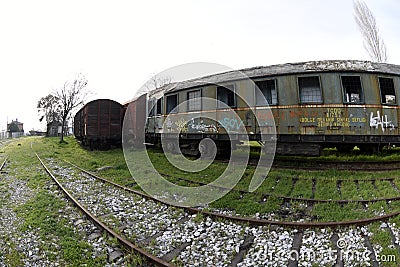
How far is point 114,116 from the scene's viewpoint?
18219 mm

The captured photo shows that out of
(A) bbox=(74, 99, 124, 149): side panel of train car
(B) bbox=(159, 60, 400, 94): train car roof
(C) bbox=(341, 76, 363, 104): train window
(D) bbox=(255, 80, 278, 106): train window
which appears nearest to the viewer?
(B) bbox=(159, 60, 400, 94): train car roof

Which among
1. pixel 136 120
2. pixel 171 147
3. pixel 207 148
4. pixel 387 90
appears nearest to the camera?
pixel 387 90

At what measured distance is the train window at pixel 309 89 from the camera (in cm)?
908

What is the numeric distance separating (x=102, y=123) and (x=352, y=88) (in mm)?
14229

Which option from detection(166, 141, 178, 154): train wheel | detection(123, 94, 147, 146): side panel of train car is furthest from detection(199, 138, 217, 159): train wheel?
detection(123, 94, 147, 146): side panel of train car

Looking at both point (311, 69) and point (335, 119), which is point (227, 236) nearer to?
point (335, 119)

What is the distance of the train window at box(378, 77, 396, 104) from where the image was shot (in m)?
8.79

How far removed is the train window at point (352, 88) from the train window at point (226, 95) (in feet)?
12.6

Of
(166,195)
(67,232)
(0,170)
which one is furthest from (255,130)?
(0,170)

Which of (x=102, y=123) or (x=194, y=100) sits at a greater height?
(x=194, y=100)

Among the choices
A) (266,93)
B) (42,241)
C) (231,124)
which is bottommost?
(42,241)

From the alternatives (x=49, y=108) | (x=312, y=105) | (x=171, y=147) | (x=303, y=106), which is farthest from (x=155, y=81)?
(x=49, y=108)

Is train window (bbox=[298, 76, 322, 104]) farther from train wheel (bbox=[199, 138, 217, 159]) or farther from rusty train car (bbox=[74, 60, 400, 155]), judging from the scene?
train wheel (bbox=[199, 138, 217, 159])

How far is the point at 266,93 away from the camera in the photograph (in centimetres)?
1004
